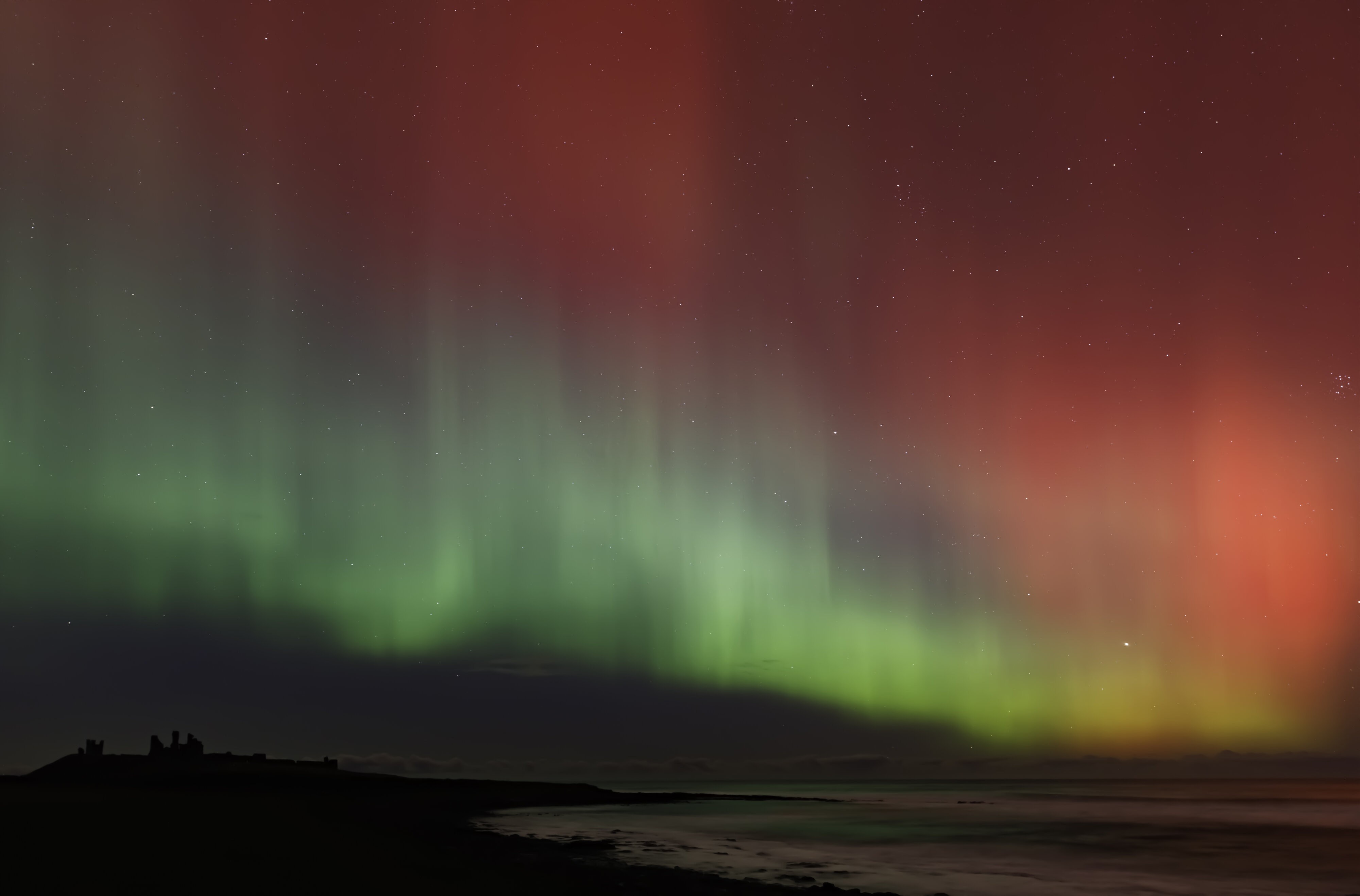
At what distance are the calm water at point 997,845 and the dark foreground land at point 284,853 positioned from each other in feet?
13.9

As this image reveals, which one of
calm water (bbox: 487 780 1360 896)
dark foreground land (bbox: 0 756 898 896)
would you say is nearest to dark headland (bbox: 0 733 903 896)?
dark foreground land (bbox: 0 756 898 896)

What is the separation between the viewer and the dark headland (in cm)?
1967

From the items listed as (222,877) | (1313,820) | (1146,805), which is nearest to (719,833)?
(222,877)

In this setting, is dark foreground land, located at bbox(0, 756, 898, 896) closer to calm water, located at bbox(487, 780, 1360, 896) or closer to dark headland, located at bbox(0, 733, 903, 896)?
dark headland, located at bbox(0, 733, 903, 896)

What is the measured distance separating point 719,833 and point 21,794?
3905cm

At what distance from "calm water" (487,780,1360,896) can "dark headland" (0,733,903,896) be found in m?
3.91

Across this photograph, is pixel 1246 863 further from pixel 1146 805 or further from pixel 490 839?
pixel 1146 805

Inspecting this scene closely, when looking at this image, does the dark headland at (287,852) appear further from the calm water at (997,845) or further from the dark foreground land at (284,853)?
the calm water at (997,845)

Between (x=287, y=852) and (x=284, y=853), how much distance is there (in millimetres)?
330

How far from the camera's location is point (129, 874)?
63.9 ft

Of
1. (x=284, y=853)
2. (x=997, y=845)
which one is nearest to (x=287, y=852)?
(x=284, y=853)

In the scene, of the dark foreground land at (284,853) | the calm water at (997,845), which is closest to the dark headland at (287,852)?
the dark foreground land at (284,853)

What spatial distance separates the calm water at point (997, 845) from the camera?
30844 mm

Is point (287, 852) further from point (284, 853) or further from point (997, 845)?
point (997, 845)
